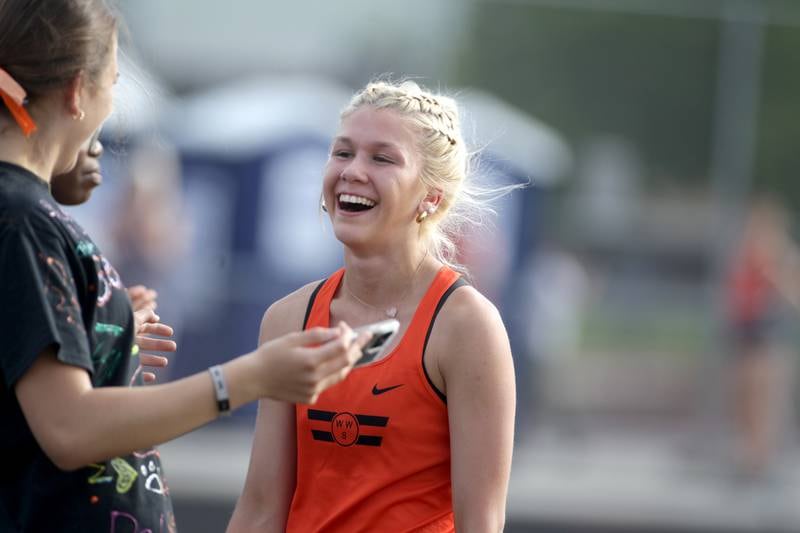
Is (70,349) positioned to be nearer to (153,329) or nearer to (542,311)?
(153,329)

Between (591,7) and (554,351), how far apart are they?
9.23 feet

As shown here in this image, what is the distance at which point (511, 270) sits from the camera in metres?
10.0

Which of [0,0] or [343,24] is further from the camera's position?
[343,24]

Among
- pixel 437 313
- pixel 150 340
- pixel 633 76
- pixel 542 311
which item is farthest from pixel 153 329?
pixel 633 76

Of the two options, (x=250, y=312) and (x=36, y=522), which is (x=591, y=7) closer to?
(x=250, y=312)

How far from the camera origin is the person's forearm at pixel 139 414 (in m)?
1.98

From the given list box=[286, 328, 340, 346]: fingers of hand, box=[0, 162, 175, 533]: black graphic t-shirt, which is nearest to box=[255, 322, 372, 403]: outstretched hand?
box=[286, 328, 340, 346]: fingers of hand

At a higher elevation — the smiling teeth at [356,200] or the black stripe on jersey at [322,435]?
the smiling teeth at [356,200]

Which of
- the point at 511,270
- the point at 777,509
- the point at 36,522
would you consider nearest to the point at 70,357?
the point at 36,522

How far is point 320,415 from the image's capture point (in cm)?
267

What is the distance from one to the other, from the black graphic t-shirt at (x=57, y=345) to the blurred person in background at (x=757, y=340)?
7.36 metres

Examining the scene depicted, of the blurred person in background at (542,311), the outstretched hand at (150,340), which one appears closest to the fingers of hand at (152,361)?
the outstretched hand at (150,340)

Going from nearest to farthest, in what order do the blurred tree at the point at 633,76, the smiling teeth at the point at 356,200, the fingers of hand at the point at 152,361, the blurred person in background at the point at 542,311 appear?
1. the fingers of hand at the point at 152,361
2. the smiling teeth at the point at 356,200
3. the blurred person in background at the point at 542,311
4. the blurred tree at the point at 633,76

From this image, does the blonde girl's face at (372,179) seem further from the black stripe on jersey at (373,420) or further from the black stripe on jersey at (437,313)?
the black stripe on jersey at (373,420)
